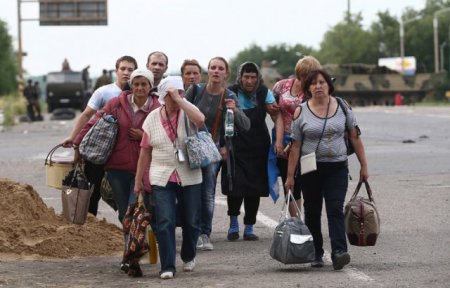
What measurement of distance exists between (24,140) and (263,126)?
24.6 meters

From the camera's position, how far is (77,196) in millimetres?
11398

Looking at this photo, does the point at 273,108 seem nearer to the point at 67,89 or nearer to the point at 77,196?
the point at 77,196

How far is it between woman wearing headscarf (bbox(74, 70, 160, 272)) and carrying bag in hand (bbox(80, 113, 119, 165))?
65mm

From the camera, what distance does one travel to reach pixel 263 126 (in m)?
12.7

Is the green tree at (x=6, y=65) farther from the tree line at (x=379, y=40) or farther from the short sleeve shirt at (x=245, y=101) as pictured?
the short sleeve shirt at (x=245, y=101)

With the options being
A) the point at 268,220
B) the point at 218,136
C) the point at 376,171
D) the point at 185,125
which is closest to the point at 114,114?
the point at 185,125

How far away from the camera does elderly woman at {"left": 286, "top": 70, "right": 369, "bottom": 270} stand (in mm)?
10484

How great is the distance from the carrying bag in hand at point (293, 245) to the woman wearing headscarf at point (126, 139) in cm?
127

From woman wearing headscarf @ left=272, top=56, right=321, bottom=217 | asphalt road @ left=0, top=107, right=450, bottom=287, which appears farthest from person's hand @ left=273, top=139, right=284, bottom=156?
asphalt road @ left=0, top=107, right=450, bottom=287

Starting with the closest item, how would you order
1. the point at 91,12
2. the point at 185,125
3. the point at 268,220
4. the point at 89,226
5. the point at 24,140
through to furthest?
1. the point at 185,125
2. the point at 89,226
3. the point at 268,220
4. the point at 24,140
5. the point at 91,12

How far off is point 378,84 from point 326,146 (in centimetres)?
7047

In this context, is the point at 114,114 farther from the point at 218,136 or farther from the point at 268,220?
the point at 268,220

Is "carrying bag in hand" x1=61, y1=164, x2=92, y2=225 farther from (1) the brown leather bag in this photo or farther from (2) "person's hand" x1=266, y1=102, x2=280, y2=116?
(1) the brown leather bag

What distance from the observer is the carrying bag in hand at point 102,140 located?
10.9 m
